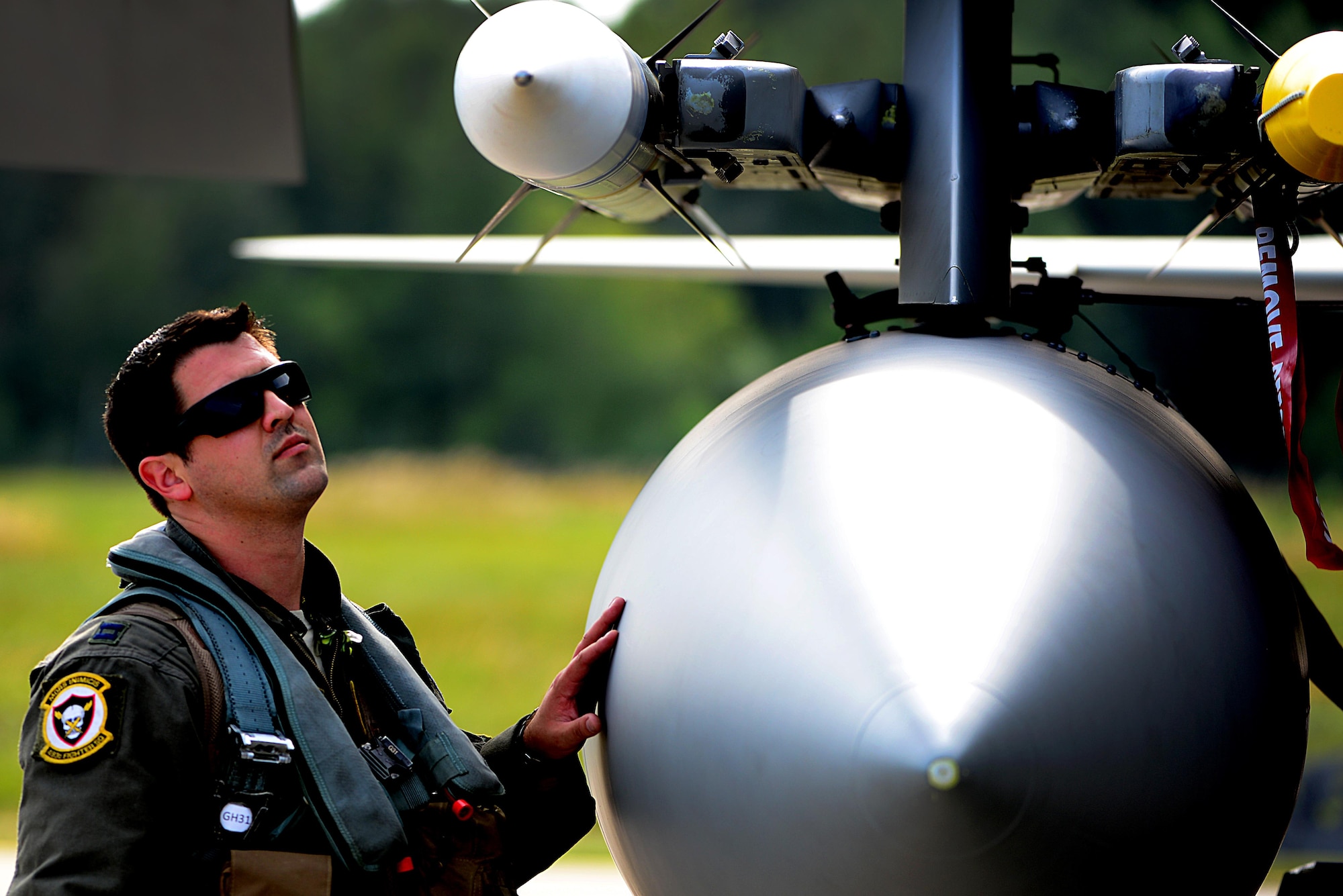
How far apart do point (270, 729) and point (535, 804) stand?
1.86 feet

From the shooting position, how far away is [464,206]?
15.0 meters

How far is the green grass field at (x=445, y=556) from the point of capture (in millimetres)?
9227

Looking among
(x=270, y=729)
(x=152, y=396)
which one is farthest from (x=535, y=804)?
(x=152, y=396)

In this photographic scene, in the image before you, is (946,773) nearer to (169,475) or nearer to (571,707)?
(571,707)

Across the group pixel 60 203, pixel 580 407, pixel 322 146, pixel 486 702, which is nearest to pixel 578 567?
pixel 486 702

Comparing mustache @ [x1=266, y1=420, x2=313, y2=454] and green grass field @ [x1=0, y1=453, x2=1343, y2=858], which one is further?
green grass field @ [x1=0, y1=453, x2=1343, y2=858]

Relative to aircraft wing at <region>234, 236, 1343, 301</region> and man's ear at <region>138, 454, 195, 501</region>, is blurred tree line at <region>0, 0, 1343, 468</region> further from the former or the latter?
man's ear at <region>138, 454, 195, 501</region>

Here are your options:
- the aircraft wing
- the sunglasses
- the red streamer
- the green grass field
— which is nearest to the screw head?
the red streamer

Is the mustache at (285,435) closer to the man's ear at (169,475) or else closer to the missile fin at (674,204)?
the man's ear at (169,475)

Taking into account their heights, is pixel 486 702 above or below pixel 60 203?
below

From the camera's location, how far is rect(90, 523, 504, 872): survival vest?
5.86 feet

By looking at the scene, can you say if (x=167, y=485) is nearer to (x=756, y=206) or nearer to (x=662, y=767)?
(x=662, y=767)

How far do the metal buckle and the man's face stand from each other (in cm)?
42

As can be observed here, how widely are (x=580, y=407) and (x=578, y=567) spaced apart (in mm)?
3115
